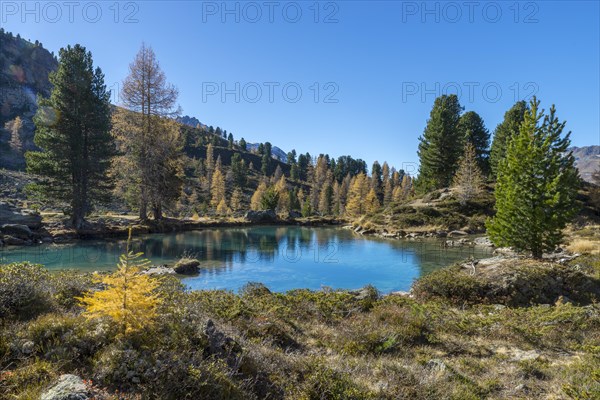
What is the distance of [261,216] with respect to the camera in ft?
202

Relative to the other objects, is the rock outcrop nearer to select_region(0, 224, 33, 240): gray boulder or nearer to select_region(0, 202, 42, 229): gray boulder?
select_region(0, 202, 42, 229): gray boulder

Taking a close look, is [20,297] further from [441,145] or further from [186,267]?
[441,145]

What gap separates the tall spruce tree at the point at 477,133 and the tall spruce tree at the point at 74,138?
6660 cm

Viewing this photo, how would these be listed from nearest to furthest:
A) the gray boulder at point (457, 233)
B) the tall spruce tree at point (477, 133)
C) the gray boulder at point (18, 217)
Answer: the gray boulder at point (18, 217) < the gray boulder at point (457, 233) < the tall spruce tree at point (477, 133)

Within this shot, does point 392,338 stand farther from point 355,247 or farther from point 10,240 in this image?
point 10,240

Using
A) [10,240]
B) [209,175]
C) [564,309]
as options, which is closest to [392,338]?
[564,309]

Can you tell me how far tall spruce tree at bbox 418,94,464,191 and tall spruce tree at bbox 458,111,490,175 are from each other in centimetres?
797

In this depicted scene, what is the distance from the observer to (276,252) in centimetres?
2955

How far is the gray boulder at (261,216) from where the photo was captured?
59875mm

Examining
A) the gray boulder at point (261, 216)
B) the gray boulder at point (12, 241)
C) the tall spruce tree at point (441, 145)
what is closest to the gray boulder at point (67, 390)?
the gray boulder at point (12, 241)

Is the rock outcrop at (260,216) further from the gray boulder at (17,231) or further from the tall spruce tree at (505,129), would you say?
the tall spruce tree at (505,129)

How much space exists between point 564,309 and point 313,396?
30.2ft

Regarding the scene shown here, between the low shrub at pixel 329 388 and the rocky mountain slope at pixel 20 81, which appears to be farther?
the rocky mountain slope at pixel 20 81

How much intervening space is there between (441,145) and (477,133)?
1741cm
